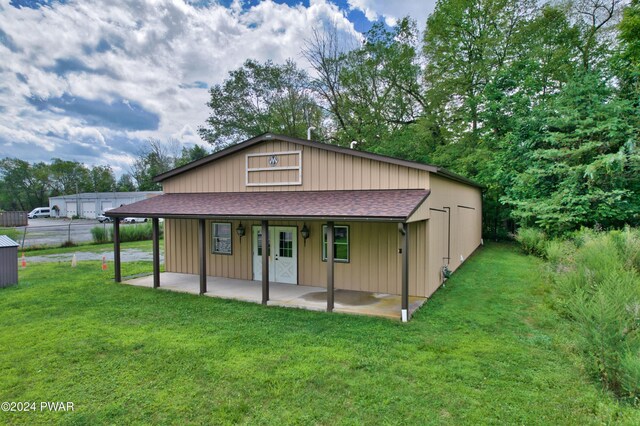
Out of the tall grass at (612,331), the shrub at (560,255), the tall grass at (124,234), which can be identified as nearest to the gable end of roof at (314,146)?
the shrub at (560,255)

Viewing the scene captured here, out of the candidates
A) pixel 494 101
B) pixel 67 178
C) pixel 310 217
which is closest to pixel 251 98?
pixel 494 101

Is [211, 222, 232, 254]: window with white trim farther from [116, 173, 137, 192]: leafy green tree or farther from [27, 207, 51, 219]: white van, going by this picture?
[116, 173, 137, 192]: leafy green tree

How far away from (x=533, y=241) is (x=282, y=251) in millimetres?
11036

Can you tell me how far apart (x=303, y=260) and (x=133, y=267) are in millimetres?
7463

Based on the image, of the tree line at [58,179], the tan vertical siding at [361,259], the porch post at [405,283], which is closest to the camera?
the porch post at [405,283]

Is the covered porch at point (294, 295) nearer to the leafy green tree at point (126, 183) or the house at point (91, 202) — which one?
the house at point (91, 202)

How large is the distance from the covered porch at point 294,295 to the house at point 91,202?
3472 cm

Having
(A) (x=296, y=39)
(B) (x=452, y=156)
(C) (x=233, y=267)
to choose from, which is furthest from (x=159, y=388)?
(A) (x=296, y=39)

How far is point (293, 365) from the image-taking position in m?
4.89

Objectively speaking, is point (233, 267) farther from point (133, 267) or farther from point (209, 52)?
point (209, 52)

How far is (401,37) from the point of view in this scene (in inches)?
1007

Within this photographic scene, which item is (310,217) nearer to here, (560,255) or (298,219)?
(298,219)

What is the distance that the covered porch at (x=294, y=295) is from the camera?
7.62m

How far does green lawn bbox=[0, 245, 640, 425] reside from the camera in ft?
12.5
